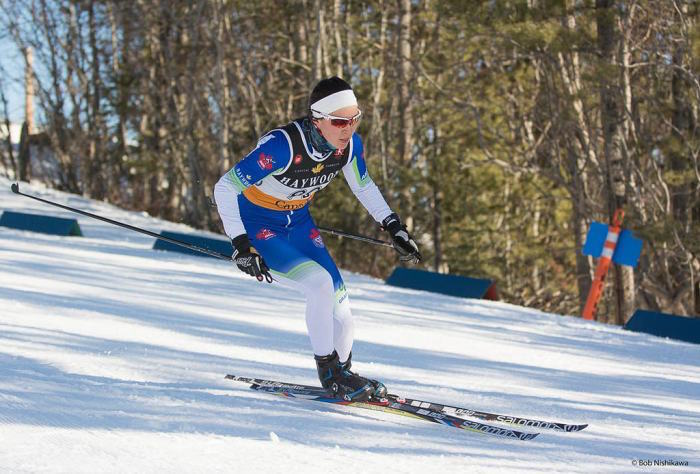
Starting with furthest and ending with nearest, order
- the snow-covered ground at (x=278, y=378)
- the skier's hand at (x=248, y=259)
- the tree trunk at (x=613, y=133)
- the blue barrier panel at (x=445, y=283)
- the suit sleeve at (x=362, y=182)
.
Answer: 1. the tree trunk at (x=613, y=133)
2. the blue barrier panel at (x=445, y=283)
3. the suit sleeve at (x=362, y=182)
4. the skier's hand at (x=248, y=259)
5. the snow-covered ground at (x=278, y=378)

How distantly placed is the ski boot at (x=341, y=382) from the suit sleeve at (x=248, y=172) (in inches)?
28.6

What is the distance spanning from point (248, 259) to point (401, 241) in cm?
99

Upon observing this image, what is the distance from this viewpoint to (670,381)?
528 centimetres

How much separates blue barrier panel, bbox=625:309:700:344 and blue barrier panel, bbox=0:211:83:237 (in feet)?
23.0

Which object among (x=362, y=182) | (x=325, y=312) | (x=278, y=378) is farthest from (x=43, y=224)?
(x=325, y=312)

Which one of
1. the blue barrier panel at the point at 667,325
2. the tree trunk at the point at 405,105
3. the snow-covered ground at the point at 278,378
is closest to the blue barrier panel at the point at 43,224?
the snow-covered ground at the point at 278,378

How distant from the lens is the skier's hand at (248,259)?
3865mm

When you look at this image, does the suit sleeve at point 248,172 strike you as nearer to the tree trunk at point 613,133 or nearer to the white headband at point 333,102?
the white headband at point 333,102

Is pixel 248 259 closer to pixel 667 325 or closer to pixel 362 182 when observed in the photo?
pixel 362 182

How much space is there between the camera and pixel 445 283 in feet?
29.3

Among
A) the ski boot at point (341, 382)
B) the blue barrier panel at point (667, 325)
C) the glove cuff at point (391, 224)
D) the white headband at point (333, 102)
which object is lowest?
the blue barrier panel at point (667, 325)

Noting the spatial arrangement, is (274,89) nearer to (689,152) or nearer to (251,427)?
(689,152)

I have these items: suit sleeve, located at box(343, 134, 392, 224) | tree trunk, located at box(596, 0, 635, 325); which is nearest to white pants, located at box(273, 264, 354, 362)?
suit sleeve, located at box(343, 134, 392, 224)

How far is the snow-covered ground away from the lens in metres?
3.08
